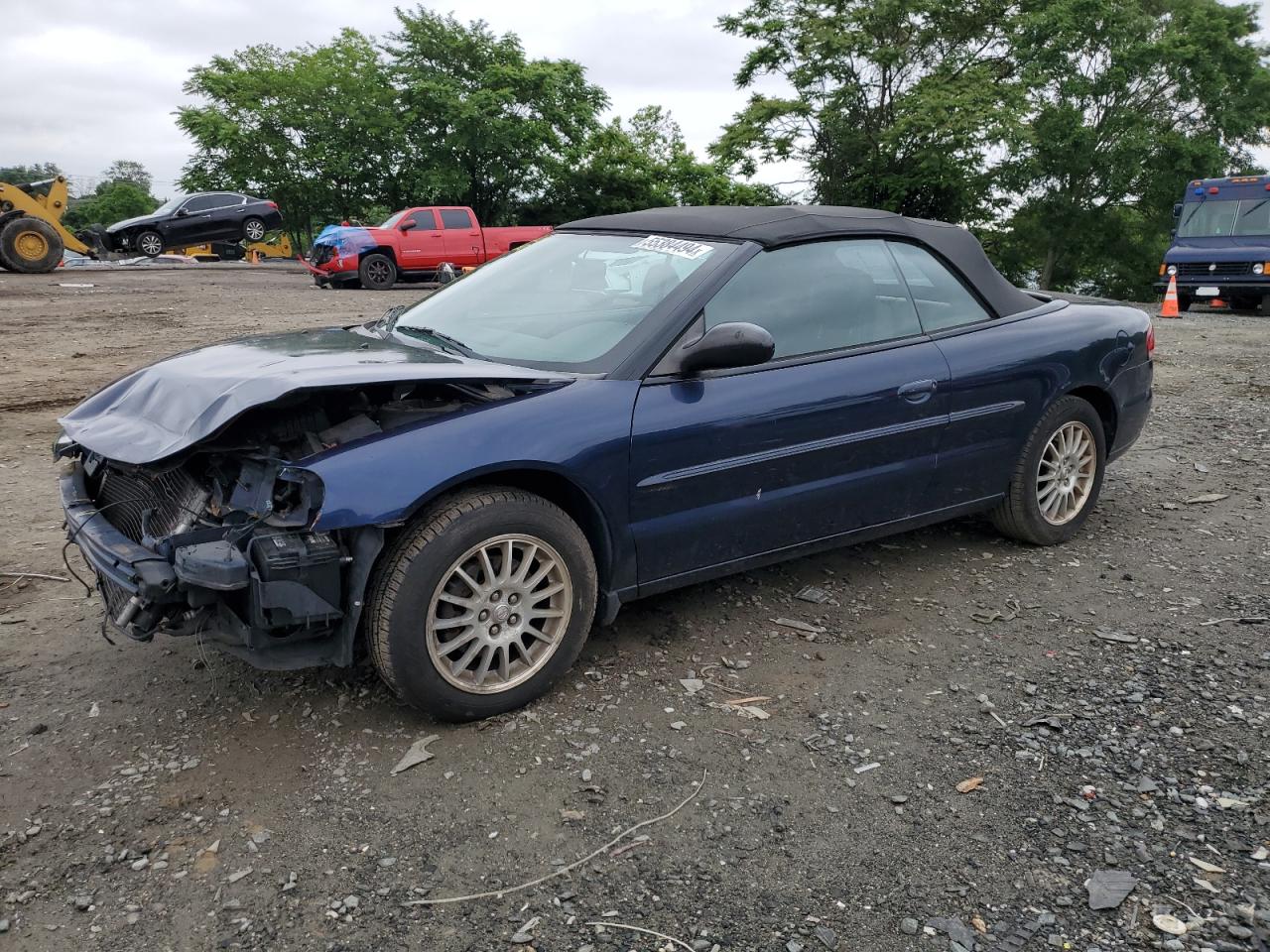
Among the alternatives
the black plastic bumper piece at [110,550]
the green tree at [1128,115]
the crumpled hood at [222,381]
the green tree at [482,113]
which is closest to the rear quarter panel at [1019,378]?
the crumpled hood at [222,381]

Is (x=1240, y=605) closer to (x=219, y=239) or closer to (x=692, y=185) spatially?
(x=219, y=239)

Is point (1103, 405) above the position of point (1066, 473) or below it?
above

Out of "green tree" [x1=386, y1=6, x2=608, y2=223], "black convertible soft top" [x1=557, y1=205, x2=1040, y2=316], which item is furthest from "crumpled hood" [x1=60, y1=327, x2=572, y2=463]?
"green tree" [x1=386, y1=6, x2=608, y2=223]

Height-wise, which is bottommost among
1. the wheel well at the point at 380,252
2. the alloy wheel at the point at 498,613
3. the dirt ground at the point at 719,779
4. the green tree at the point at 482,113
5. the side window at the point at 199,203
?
the dirt ground at the point at 719,779

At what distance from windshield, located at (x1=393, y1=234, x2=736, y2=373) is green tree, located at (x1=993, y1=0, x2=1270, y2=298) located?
97.5 feet

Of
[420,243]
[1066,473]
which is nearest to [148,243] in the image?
[420,243]

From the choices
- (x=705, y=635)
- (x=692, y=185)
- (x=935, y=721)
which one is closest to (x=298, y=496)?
(x=705, y=635)

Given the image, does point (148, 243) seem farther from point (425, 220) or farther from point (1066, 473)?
point (1066, 473)

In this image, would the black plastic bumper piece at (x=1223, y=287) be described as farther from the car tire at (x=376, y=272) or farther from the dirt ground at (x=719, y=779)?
the dirt ground at (x=719, y=779)

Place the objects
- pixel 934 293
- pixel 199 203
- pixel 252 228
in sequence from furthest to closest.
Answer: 1. pixel 252 228
2. pixel 199 203
3. pixel 934 293

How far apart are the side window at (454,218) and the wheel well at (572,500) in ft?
66.2

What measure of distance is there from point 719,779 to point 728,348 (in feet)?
4.53

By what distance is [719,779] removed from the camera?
9.75ft

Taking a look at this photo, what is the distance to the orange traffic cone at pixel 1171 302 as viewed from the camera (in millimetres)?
18391
